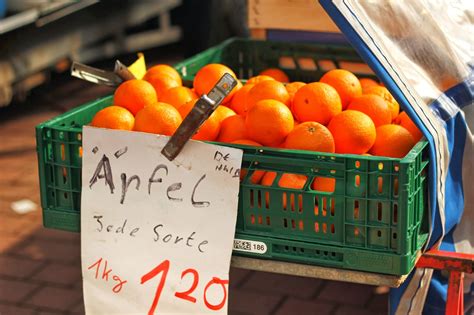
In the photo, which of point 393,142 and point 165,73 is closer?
point 393,142

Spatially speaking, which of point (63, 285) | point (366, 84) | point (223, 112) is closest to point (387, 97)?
point (366, 84)

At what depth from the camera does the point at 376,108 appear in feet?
7.11

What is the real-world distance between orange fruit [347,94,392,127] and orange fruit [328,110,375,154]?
0.36 feet

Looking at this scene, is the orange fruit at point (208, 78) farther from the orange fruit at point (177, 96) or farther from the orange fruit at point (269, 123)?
the orange fruit at point (269, 123)

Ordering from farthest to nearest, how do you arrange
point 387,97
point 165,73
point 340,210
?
point 165,73 < point 387,97 < point 340,210

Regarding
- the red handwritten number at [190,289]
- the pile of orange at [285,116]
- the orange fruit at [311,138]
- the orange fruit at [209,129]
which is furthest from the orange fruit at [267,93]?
the red handwritten number at [190,289]

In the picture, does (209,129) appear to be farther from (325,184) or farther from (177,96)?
(325,184)

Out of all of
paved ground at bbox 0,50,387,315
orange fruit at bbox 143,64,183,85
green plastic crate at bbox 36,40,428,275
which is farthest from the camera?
paved ground at bbox 0,50,387,315

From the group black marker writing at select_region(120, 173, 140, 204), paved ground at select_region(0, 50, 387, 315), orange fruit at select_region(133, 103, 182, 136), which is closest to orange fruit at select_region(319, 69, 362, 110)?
orange fruit at select_region(133, 103, 182, 136)

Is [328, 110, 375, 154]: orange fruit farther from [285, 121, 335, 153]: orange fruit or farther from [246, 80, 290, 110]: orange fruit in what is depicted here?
[246, 80, 290, 110]: orange fruit

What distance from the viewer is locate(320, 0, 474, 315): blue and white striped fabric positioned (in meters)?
1.89

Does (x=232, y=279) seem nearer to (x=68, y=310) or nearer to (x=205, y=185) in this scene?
(x=68, y=310)

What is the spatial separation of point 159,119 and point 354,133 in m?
0.47

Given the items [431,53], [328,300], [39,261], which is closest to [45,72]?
[39,261]
